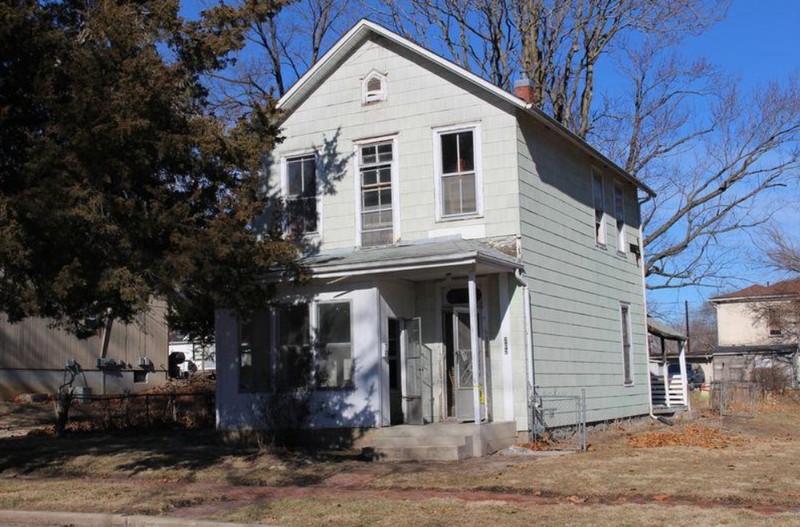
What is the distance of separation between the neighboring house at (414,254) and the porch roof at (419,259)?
0.04 metres

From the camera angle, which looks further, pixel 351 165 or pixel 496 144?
pixel 351 165

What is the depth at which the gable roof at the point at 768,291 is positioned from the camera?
1833 inches

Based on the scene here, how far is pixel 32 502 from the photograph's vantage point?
10.8 metres

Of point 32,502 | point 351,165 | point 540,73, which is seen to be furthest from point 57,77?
point 540,73

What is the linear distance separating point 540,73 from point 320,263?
1762 cm

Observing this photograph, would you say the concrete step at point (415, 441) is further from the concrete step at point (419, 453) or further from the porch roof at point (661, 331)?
the porch roof at point (661, 331)

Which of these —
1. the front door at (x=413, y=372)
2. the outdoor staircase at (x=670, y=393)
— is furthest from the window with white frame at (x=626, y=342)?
the front door at (x=413, y=372)

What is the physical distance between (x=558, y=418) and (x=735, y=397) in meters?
20.7

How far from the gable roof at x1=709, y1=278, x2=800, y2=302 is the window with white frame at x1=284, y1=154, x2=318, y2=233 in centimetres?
3573

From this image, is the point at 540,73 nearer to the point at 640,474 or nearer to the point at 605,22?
the point at 605,22

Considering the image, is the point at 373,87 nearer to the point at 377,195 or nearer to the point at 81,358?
the point at 377,195

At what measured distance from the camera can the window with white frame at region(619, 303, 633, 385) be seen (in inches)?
838

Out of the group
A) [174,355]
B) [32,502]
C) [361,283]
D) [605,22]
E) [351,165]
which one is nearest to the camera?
[32,502]

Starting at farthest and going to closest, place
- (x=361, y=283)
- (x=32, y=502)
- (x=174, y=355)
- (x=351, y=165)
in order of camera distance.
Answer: (x=174, y=355), (x=351, y=165), (x=361, y=283), (x=32, y=502)
